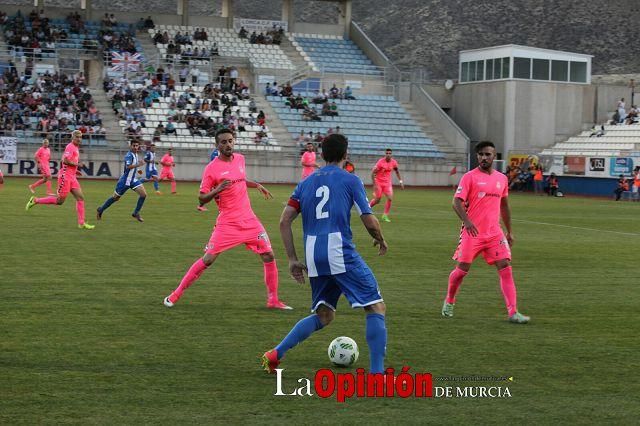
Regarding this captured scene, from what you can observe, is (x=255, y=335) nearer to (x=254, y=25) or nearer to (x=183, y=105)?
(x=183, y=105)

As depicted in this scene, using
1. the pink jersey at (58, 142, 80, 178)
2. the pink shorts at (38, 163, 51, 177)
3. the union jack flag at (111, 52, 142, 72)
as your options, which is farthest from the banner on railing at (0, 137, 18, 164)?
the pink jersey at (58, 142, 80, 178)

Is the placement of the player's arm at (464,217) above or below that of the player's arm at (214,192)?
below

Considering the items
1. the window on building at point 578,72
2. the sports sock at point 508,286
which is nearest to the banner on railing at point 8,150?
the window on building at point 578,72

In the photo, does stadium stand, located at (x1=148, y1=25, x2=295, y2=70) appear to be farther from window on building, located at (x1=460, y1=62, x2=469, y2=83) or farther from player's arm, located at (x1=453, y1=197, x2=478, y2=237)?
player's arm, located at (x1=453, y1=197, x2=478, y2=237)

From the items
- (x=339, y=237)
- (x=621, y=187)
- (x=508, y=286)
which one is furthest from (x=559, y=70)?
(x=339, y=237)

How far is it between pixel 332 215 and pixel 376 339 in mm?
1001

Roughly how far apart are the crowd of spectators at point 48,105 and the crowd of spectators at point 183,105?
1738mm

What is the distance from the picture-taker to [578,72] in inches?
2482

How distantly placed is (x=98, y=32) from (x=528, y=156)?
25.5 m

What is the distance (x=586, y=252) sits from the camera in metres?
20.9

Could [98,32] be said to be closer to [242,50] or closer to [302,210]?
[242,50]

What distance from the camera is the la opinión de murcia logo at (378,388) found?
7.99m

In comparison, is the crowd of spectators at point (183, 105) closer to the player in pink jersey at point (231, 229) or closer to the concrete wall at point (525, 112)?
the concrete wall at point (525, 112)

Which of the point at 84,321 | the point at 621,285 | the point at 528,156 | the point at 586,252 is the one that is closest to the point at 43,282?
the point at 84,321
